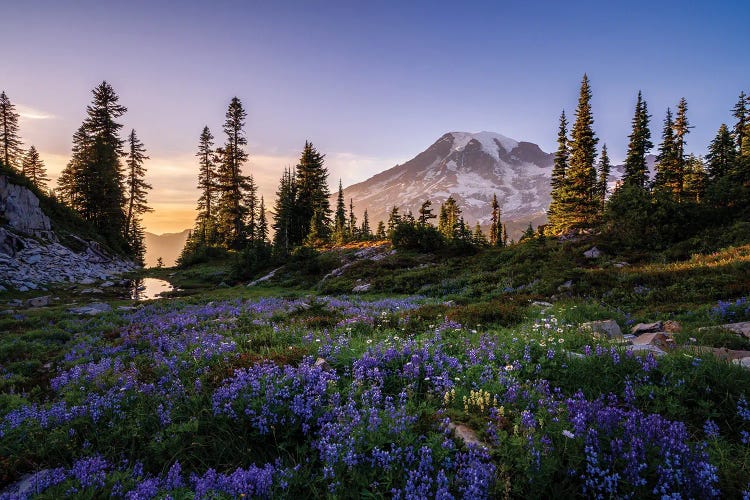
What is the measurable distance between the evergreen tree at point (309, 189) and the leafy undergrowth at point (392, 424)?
183 ft

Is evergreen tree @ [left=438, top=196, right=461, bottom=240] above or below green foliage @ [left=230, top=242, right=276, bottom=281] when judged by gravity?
above

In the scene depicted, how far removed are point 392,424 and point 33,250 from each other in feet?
109

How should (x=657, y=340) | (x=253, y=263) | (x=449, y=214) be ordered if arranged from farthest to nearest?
(x=449, y=214), (x=253, y=263), (x=657, y=340)

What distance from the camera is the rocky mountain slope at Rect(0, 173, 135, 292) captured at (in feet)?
70.0

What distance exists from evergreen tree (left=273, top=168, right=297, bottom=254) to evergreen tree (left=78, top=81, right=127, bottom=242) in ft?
68.8

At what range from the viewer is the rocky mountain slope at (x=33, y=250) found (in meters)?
21.3

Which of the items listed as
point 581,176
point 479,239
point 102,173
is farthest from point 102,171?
point 581,176

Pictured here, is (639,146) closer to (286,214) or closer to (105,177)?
(286,214)

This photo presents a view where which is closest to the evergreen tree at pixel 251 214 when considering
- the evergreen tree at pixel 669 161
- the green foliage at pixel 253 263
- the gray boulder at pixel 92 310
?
the green foliage at pixel 253 263

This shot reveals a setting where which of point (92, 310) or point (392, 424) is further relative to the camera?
point (92, 310)

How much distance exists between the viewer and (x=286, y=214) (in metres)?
48.4

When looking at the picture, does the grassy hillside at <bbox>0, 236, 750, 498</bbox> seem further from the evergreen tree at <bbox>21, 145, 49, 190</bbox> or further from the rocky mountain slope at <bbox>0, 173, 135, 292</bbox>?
the evergreen tree at <bbox>21, 145, 49, 190</bbox>

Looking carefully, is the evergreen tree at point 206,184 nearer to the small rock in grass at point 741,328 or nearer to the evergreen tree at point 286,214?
the evergreen tree at point 286,214

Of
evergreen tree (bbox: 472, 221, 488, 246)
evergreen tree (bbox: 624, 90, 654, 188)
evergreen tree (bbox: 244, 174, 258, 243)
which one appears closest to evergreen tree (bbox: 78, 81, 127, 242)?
evergreen tree (bbox: 244, 174, 258, 243)
